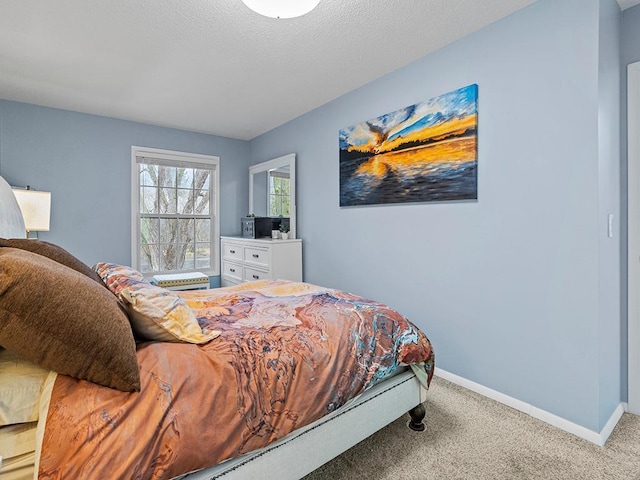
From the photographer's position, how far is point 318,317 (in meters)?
1.63

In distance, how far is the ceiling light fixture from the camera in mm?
1660

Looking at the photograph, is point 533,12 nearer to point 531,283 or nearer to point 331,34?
point 331,34

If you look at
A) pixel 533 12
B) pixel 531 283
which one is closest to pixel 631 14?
pixel 533 12

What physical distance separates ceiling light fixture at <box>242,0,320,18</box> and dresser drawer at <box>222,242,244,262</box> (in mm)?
2869

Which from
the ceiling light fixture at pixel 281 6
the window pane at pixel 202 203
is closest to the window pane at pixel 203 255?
the window pane at pixel 202 203

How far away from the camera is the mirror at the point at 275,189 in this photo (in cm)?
401

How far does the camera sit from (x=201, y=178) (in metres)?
4.61

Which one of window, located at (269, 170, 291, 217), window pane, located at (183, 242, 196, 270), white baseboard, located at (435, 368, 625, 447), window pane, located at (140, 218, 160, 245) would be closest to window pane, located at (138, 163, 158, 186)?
window pane, located at (140, 218, 160, 245)

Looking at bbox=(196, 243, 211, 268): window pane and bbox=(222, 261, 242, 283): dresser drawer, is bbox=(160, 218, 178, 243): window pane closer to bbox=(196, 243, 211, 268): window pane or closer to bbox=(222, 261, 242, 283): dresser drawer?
bbox=(196, 243, 211, 268): window pane

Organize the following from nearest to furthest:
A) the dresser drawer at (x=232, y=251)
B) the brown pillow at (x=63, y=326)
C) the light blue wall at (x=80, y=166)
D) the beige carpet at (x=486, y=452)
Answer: the brown pillow at (x=63, y=326)
the beige carpet at (x=486, y=452)
the light blue wall at (x=80, y=166)
the dresser drawer at (x=232, y=251)

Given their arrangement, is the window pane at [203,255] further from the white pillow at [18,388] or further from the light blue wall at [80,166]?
the white pillow at [18,388]

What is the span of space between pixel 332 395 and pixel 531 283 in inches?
56.9

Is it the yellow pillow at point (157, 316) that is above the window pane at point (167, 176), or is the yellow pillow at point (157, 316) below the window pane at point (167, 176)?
below

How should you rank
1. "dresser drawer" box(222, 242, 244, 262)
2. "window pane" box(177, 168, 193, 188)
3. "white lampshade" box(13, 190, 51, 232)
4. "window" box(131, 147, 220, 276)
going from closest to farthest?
"white lampshade" box(13, 190, 51, 232) < "window" box(131, 147, 220, 276) < "dresser drawer" box(222, 242, 244, 262) < "window pane" box(177, 168, 193, 188)
